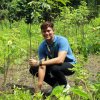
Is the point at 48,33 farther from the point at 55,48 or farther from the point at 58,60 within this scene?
the point at 58,60

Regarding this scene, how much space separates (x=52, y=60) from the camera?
4.64m

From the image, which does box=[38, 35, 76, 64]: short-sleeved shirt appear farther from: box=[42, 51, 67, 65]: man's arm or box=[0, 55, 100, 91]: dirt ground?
box=[0, 55, 100, 91]: dirt ground

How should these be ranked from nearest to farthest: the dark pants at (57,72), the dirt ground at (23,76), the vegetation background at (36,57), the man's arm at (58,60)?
1. the vegetation background at (36,57)
2. the man's arm at (58,60)
3. the dark pants at (57,72)
4. the dirt ground at (23,76)

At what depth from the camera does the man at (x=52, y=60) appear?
4645 millimetres

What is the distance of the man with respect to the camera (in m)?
4.64

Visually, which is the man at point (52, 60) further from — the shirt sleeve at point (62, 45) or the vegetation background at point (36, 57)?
the vegetation background at point (36, 57)

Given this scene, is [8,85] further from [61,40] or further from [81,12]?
[81,12]

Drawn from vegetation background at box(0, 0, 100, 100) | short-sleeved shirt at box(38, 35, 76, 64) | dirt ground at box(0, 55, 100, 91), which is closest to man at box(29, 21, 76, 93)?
short-sleeved shirt at box(38, 35, 76, 64)

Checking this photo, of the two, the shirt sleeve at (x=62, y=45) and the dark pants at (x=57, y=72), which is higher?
the shirt sleeve at (x=62, y=45)

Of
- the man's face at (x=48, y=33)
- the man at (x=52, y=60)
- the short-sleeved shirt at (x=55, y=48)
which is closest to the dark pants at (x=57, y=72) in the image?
the man at (x=52, y=60)

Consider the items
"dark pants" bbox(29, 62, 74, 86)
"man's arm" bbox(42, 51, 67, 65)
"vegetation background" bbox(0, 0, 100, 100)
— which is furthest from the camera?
"dark pants" bbox(29, 62, 74, 86)

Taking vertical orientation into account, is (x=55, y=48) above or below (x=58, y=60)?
above

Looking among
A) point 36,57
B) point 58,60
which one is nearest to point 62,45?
point 58,60

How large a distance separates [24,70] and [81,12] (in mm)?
3094
